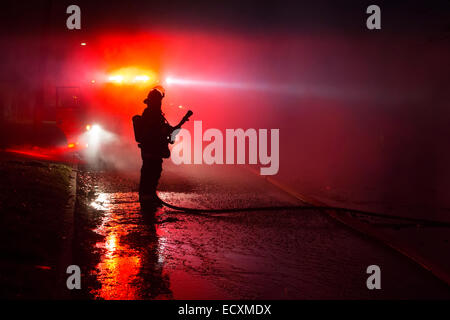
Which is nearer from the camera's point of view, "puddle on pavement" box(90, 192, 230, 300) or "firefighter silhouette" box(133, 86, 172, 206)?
"puddle on pavement" box(90, 192, 230, 300)

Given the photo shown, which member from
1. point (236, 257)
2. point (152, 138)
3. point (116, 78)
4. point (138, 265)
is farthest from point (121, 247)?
point (116, 78)

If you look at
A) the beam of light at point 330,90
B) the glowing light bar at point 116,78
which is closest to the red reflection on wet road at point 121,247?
the glowing light bar at point 116,78

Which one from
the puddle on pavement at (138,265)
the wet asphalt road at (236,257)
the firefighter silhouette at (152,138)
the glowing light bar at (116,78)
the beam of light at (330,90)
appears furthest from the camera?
the beam of light at (330,90)

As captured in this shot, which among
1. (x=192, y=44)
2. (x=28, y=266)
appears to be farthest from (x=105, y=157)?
(x=192, y=44)

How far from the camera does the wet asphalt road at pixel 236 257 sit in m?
5.21

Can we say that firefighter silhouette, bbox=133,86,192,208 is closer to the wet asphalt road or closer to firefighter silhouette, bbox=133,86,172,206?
firefighter silhouette, bbox=133,86,172,206

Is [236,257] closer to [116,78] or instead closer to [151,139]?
[151,139]

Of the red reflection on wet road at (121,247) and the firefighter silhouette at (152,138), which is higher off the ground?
the firefighter silhouette at (152,138)

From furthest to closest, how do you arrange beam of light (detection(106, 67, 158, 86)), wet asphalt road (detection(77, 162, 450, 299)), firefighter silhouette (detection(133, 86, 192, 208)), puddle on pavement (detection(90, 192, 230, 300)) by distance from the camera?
1. beam of light (detection(106, 67, 158, 86))
2. firefighter silhouette (detection(133, 86, 192, 208))
3. wet asphalt road (detection(77, 162, 450, 299))
4. puddle on pavement (detection(90, 192, 230, 300))

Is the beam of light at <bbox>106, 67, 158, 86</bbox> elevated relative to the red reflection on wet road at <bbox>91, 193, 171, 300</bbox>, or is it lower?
elevated

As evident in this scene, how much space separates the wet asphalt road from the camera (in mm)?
5207

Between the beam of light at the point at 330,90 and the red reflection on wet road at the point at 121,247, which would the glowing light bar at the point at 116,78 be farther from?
the red reflection on wet road at the point at 121,247

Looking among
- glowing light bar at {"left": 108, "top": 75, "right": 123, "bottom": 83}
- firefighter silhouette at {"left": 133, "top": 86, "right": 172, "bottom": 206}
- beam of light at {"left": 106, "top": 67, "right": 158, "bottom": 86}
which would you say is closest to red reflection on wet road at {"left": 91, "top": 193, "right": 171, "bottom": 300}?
firefighter silhouette at {"left": 133, "top": 86, "right": 172, "bottom": 206}
